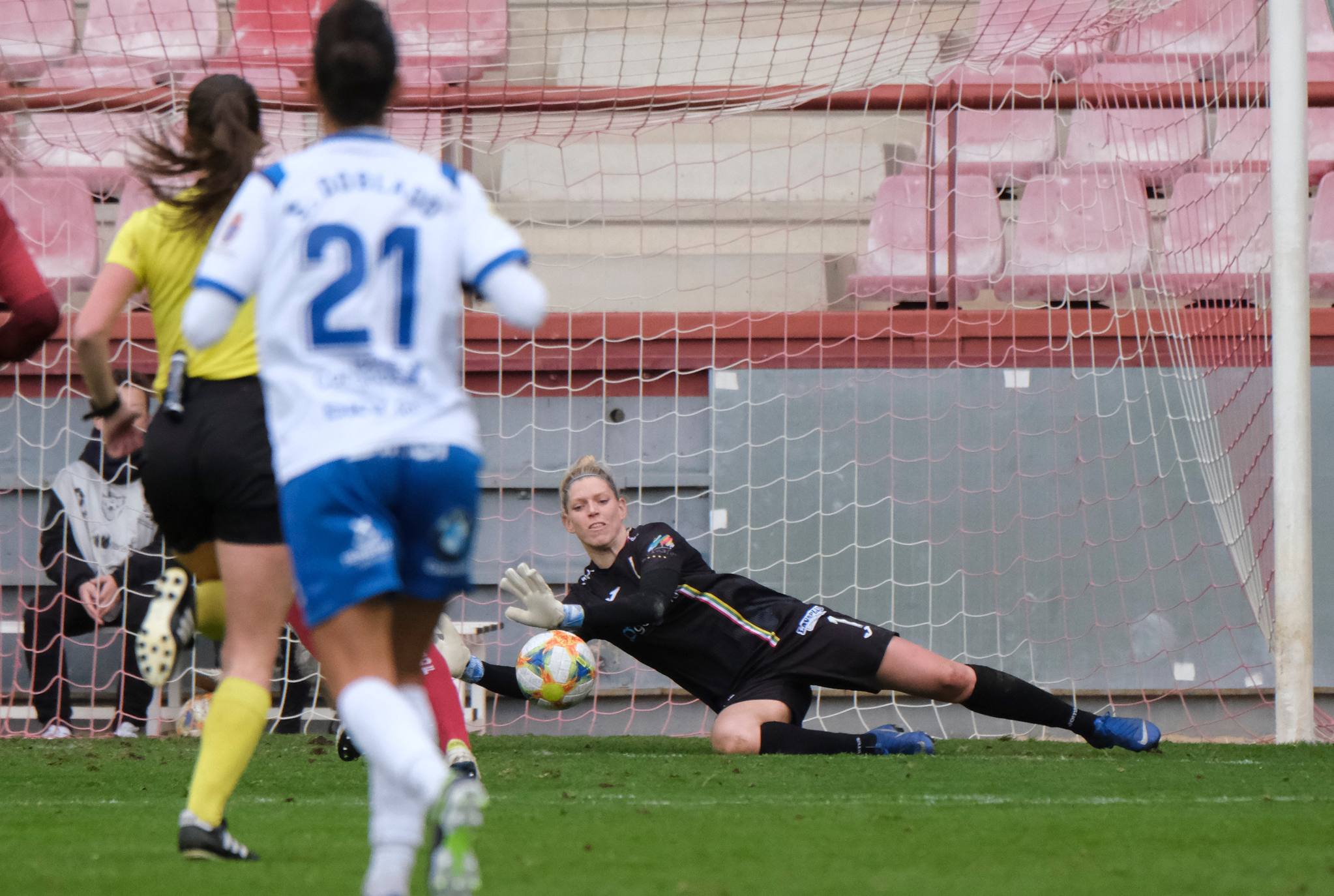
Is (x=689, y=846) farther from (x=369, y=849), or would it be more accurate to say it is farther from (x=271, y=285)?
(x=271, y=285)

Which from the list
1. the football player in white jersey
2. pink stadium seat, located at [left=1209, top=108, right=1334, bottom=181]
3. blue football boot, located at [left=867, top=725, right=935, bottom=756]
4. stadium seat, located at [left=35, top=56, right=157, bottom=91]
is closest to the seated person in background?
stadium seat, located at [left=35, top=56, right=157, bottom=91]

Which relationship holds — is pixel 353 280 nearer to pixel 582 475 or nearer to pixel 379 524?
pixel 379 524

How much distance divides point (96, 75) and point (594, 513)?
11.6 feet

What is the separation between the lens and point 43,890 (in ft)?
7.74

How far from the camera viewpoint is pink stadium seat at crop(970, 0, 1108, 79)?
6500mm

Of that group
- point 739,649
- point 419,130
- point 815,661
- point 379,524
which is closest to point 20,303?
point 379,524

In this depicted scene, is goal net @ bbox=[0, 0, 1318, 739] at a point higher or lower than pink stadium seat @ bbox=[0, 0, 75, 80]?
lower

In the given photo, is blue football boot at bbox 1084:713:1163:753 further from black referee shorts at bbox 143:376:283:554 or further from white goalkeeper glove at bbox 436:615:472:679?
black referee shorts at bbox 143:376:283:554

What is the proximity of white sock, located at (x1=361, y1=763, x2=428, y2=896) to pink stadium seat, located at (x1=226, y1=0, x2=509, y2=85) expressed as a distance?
16.3ft

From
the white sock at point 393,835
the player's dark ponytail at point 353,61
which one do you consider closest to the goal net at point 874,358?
the player's dark ponytail at point 353,61

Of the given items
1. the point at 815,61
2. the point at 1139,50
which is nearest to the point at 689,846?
the point at 815,61

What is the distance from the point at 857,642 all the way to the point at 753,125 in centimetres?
419

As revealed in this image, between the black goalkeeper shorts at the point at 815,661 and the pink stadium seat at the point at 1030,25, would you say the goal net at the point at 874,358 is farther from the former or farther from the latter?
the black goalkeeper shorts at the point at 815,661

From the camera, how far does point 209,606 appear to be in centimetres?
306
